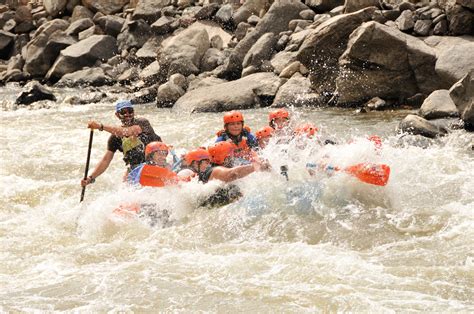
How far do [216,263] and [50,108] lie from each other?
1196 cm

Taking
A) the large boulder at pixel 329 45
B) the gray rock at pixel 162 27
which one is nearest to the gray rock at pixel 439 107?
the large boulder at pixel 329 45

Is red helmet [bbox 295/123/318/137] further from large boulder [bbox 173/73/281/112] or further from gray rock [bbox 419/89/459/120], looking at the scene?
large boulder [bbox 173/73/281/112]

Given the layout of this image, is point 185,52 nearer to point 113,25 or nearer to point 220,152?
point 113,25

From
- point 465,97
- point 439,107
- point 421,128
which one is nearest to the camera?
point 465,97

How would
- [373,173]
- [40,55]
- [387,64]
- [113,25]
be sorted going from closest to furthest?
[373,173]
[387,64]
[40,55]
[113,25]

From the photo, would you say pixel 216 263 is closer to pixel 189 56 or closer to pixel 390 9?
pixel 390 9

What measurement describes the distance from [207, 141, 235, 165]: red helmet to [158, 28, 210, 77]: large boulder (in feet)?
32.0

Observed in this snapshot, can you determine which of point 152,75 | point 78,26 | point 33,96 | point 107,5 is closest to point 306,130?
point 152,75

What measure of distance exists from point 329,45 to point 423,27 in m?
2.06

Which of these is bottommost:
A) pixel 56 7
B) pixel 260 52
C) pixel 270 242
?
pixel 56 7

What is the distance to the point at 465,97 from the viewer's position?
1030 cm

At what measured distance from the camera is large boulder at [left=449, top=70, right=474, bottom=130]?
10109 millimetres

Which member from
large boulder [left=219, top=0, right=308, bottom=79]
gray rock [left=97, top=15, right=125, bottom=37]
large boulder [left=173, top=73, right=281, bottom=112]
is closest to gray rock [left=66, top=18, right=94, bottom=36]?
gray rock [left=97, top=15, right=125, bottom=37]

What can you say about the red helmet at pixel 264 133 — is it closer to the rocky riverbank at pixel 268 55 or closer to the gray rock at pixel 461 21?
the rocky riverbank at pixel 268 55
